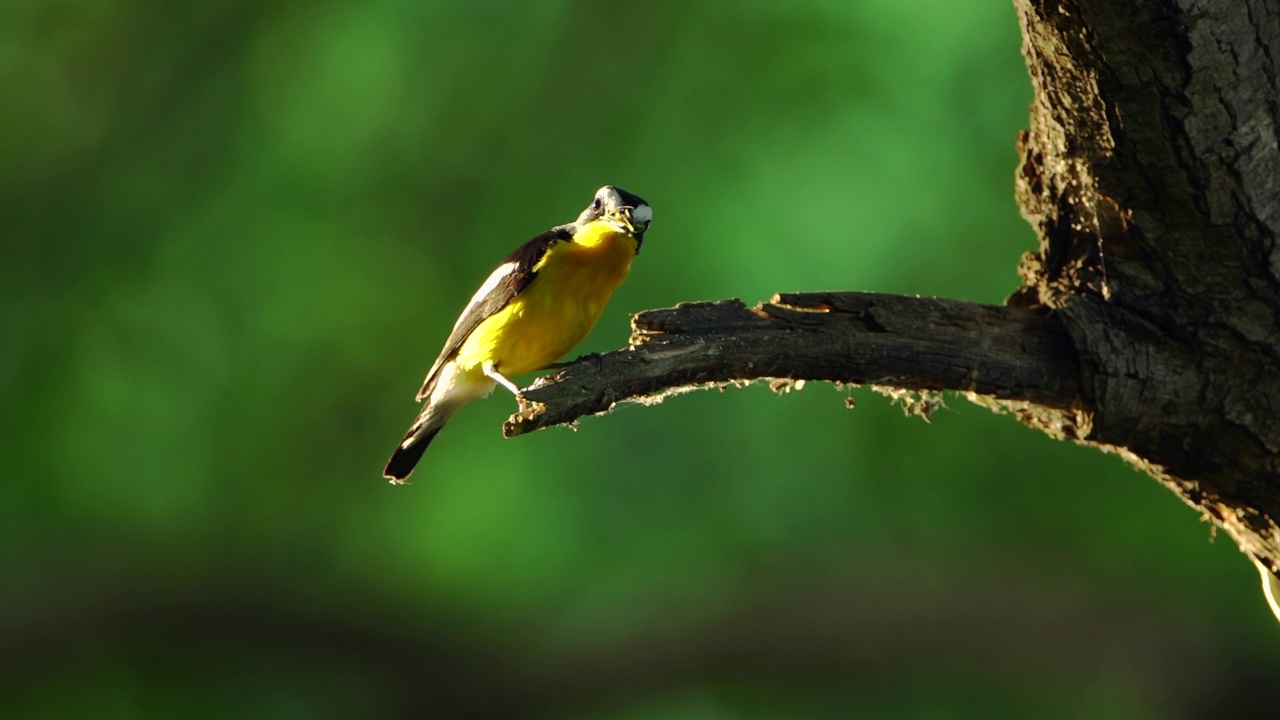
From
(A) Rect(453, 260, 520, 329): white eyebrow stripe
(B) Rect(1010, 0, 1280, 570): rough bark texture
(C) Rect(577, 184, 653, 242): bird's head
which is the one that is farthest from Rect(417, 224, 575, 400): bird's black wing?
(B) Rect(1010, 0, 1280, 570): rough bark texture

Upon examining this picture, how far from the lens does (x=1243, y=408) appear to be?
3047 millimetres

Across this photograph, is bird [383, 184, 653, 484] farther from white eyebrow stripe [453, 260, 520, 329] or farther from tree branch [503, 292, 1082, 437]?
tree branch [503, 292, 1082, 437]

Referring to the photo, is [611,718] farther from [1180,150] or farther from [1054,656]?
[1180,150]

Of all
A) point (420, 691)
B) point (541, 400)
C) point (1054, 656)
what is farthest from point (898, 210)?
point (541, 400)

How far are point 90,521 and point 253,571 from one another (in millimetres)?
1199

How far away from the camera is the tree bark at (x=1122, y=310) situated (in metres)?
2.89

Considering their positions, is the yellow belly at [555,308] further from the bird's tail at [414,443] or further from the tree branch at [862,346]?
the tree branch at [862,346]

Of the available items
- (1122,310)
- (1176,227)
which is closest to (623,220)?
(1122,310)

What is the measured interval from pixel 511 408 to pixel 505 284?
14.5 feet

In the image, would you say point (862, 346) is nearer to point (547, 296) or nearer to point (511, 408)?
point (547, 296)

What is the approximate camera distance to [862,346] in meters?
3.28

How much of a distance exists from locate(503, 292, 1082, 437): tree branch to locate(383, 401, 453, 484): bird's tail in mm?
1497

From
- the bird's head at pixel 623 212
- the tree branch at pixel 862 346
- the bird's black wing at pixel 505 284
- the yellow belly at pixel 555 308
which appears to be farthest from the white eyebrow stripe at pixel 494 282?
the tree branch at pixel 862 346

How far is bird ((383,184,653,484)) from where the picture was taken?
421cm
